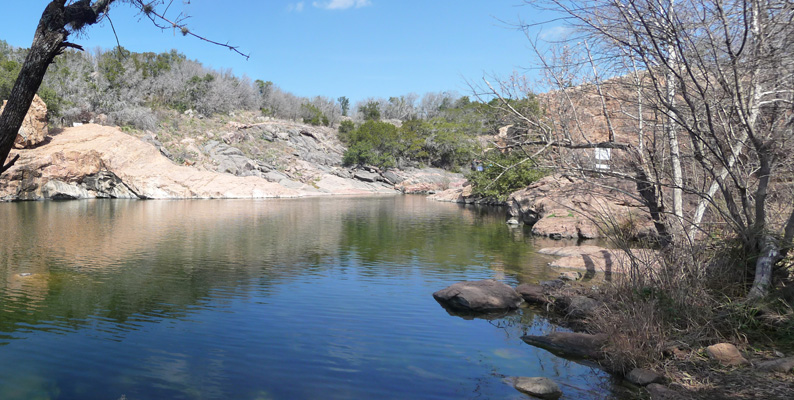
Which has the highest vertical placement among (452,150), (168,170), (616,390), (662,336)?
(452,150)

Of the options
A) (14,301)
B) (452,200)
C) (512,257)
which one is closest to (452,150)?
(452,200)

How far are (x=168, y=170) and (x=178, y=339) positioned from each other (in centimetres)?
3739

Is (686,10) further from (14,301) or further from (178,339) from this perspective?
(14,301)

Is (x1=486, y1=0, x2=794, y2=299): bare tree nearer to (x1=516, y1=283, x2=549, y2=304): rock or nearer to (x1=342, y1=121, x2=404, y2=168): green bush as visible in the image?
(x1=516, y1=283, x2=549, y2=304): rock

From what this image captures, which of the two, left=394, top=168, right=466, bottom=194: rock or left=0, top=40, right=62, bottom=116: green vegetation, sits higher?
left=0, top=40, right=62, bottom=116: green vegetation

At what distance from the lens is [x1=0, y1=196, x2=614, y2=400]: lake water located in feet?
20.0

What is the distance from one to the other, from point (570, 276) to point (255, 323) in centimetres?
746

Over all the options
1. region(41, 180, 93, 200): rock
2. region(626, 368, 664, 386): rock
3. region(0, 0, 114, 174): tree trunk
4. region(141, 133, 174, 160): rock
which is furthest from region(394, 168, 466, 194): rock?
region(0, 0, 114, 174): tree trunk

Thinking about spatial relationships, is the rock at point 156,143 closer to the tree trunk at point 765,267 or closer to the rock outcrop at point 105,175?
the rock outcrop at point 105,175

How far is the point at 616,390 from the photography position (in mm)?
5961

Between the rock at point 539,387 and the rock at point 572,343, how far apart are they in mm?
1337

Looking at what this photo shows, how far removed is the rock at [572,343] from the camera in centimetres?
712

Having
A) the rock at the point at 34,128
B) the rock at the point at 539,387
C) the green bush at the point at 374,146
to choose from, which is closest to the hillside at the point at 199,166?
the rock at the point at 34,128

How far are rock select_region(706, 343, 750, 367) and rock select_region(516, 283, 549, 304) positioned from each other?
4025mm
